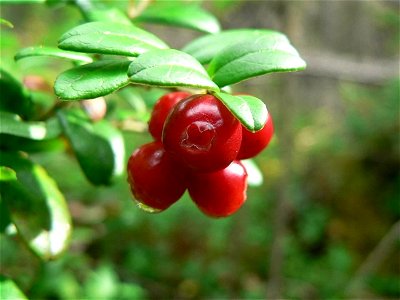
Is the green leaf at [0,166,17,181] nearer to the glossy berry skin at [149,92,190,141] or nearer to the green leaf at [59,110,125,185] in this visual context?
the green leaf at [59,110,125,185]

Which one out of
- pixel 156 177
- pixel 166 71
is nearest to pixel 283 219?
pixel 156 177

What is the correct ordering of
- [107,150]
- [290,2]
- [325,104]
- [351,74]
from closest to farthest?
[107,150]
[290,2]
[351,74]
[325,104]

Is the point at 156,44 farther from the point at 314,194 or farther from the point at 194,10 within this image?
the point at 314,194

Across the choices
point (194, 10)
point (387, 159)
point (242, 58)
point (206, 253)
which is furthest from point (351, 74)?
point (242, 58)

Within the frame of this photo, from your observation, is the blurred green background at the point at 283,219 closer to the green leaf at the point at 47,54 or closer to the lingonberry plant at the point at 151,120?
the lingonberry plant at the point at 151,120

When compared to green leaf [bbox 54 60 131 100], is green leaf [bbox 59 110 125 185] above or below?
above

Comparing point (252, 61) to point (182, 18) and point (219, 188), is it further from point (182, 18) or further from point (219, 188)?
point (182, 18)

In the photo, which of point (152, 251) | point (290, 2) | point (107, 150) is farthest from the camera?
point (152, 251)

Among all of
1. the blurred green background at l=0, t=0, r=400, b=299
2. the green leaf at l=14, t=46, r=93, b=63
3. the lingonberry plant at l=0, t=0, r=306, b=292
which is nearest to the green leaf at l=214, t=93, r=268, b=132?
the lingonberry plant at l=0, t=0, r=306, b=292
